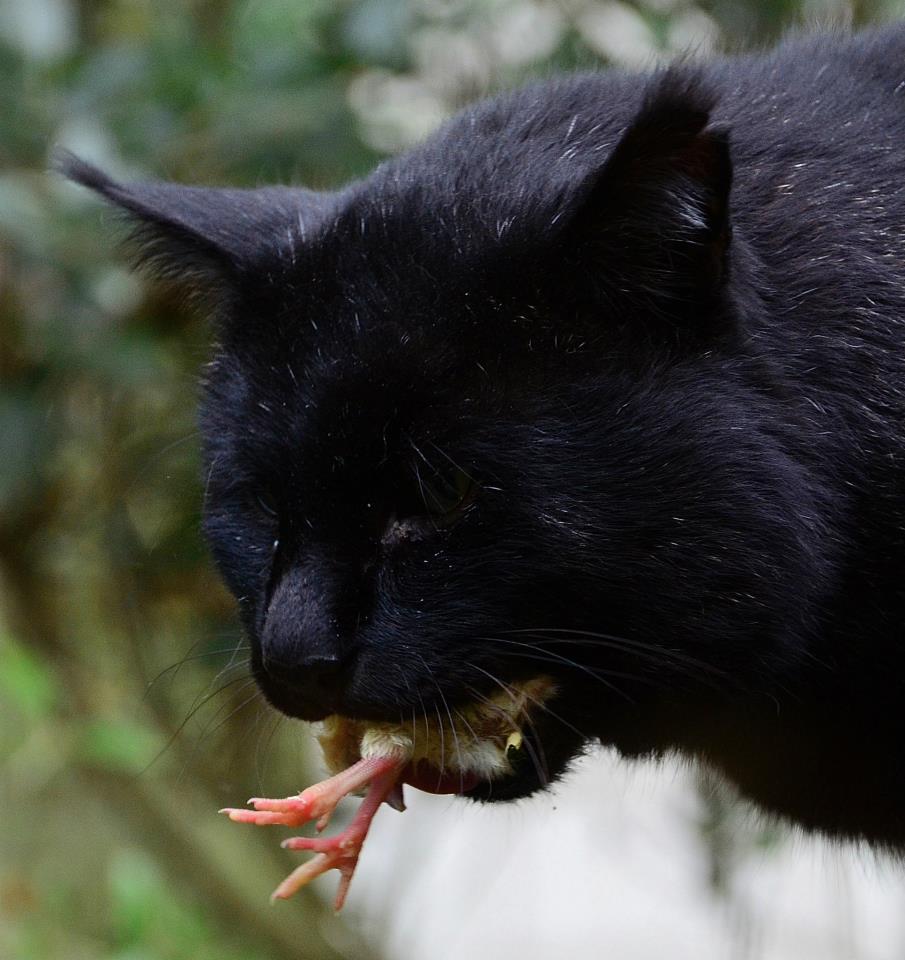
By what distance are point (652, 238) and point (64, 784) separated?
3046 mm

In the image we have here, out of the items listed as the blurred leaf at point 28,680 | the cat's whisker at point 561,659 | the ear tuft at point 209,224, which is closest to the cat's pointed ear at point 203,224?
the ear tuft at point 209,224

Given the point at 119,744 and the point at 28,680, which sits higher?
the point at 28,680

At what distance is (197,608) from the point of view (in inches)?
118

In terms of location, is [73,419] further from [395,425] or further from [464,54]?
[395,425]

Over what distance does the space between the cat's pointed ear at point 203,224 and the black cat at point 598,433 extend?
9cm

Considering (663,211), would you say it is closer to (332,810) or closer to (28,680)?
(332,810)

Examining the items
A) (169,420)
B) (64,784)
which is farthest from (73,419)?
(64,784)

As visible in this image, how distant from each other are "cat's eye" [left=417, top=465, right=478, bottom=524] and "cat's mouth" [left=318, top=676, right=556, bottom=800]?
0.56 ft

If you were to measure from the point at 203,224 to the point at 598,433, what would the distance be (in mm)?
536

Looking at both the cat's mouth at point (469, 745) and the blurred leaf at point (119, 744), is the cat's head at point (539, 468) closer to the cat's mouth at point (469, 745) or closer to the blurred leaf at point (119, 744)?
the cat's mouth at point (469, 745)

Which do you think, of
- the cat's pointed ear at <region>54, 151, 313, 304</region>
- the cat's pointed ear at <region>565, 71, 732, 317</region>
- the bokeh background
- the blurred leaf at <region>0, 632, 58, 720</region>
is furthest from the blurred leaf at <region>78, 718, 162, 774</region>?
the cat's pointed ear at <region>565, 71, 732, 317</region>

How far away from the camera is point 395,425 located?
1366 mm

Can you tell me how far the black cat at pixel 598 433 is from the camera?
52.3 inches

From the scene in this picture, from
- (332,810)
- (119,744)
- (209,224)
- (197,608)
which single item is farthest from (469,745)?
(119,744)
